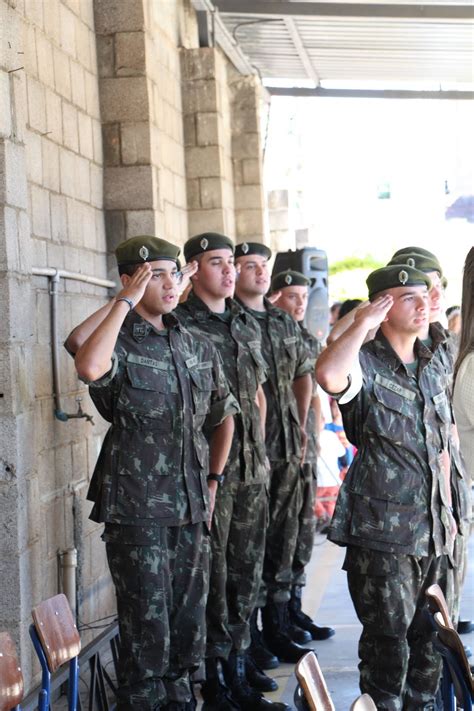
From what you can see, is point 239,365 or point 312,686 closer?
point 312,686

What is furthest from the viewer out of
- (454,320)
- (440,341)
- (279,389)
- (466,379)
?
(454,320)

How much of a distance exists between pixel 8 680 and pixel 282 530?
299 centimetres

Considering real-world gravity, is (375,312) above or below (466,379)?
above

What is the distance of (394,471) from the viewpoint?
383 centimetres

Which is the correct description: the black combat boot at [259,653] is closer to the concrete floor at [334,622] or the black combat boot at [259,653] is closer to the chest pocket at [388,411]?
the concrete floor at [334,622]

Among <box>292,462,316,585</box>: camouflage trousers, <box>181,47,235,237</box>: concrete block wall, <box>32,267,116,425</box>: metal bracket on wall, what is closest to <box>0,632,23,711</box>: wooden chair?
<box>32,267,116,425</box>: metal bracket on wall

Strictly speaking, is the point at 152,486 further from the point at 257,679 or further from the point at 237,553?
the point at 257,679

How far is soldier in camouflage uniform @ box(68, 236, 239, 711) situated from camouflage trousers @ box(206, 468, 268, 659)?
0.51m

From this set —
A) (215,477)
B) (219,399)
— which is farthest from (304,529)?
(219,399)

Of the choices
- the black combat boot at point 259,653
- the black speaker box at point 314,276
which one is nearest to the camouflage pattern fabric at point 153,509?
the black combat boot at point 259,653

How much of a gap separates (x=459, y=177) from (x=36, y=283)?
35.2 m

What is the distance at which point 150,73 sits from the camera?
6.90m

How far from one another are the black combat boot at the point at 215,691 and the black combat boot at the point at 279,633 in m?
0.85

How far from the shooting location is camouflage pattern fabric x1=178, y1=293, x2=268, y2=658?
4.53m
